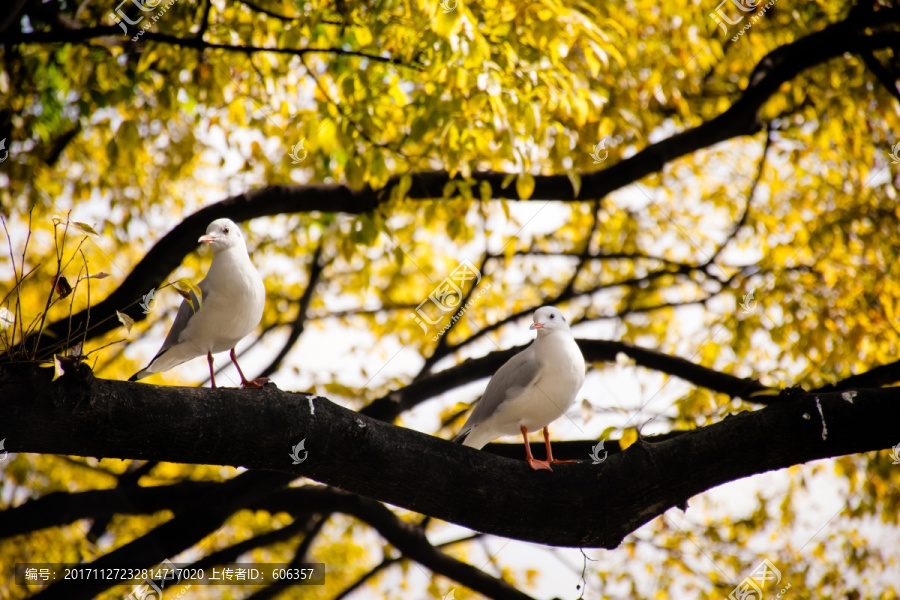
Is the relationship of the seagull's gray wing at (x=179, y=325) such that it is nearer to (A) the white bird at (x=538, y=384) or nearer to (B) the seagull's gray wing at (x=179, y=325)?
(B) the seagull's gray wing at (x=179, y=325)

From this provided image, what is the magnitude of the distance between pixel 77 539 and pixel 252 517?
227 centimetres

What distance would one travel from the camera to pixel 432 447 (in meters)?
3.20

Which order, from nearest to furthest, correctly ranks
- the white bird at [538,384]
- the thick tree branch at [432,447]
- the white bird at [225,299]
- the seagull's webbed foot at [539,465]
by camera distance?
the thick tree branch at [432,447]
the seagull's webbed foot at [539,465]
the white bird at [225,299]
the white bird at [538,384]

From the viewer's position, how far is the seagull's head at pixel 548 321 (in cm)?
400

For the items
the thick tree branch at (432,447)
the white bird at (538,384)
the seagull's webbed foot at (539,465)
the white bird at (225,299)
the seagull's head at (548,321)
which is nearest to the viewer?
the thick tree branch at (432,447)

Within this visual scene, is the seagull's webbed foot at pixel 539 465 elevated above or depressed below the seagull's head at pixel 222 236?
below

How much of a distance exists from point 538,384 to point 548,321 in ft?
1.28

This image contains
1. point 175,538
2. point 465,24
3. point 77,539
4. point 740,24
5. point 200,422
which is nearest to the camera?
point 200,422

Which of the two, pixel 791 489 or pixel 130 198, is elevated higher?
pixel 130 198

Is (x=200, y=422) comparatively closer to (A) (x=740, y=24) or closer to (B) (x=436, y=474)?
(B) (x=436, y=474)

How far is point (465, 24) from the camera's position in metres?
3.94

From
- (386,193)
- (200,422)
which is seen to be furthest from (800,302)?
(200,422)

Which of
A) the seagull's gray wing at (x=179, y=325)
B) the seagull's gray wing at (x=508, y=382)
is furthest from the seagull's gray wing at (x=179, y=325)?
the seagull's gray wing at (x=508, y=382)

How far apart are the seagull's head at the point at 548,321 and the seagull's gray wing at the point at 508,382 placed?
135mm
